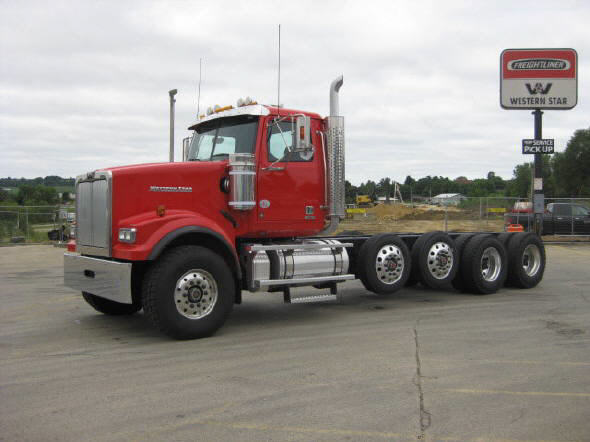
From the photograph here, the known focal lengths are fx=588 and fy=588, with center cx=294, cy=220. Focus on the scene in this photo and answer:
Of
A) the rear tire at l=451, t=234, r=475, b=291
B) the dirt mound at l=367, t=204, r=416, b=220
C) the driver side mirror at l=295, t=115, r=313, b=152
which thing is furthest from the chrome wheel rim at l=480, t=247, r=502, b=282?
the dirt mound at l=367, t=204, r=416, b=220

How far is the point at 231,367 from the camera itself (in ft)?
19.4

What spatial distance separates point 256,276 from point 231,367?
213 centimetres

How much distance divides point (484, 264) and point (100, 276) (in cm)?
713

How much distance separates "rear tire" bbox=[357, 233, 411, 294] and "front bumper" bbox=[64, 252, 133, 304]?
12.7 ft

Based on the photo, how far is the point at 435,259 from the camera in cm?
1027

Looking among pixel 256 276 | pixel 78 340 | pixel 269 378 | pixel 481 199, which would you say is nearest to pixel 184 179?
pixel 256 276

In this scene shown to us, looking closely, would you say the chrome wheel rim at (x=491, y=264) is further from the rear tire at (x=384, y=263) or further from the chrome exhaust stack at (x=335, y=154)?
the chrome exhaust stack at (x=335, y=154)

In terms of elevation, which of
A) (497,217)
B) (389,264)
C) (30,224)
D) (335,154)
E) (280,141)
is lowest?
(389,264)

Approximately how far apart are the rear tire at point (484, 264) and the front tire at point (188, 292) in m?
5.05

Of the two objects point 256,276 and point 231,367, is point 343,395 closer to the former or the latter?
point 231,367

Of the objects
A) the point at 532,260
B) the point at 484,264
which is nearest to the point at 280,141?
the point at 484,264

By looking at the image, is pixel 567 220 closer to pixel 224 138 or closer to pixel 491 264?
pixel 491 264

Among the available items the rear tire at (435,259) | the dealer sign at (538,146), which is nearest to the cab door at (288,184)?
the rear tire at (435,259)

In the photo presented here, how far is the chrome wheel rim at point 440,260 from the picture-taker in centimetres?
1025
